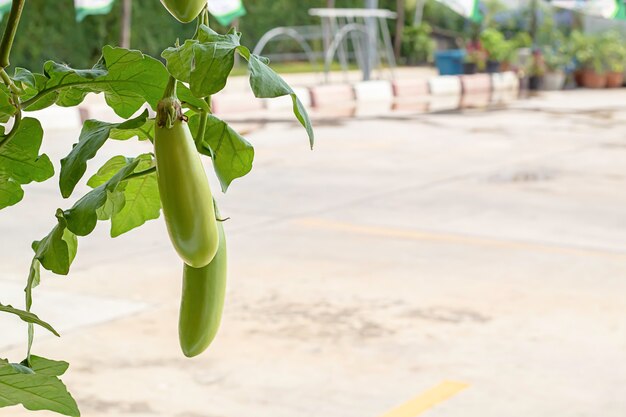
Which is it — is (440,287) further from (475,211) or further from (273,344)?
(475,211)

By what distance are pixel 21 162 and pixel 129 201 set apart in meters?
0.09

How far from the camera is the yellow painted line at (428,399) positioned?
3.62m

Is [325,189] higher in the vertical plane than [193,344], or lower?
lower

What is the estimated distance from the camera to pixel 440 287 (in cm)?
515

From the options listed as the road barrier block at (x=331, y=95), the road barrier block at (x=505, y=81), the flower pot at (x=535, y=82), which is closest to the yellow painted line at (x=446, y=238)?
the road barrier block at (x=331, y=95)

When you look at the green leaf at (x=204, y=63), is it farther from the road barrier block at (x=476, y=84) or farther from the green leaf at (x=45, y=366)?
the road barrier block at (x=476, y=84)

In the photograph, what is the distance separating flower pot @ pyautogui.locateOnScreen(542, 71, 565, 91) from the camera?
63.8ft

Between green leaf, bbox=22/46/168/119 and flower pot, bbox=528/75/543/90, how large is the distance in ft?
62.9

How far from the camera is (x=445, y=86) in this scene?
60.1 ft

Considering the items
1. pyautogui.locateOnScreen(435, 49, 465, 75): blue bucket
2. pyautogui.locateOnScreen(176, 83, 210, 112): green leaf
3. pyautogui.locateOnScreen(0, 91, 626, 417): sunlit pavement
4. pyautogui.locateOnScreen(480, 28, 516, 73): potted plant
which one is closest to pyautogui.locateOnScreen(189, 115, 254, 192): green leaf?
pyautogui.locateOnScreen(176, 83, 210, 112): green leaf

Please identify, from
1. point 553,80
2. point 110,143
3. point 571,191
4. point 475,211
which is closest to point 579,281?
point 475,211

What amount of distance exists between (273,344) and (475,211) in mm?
2997

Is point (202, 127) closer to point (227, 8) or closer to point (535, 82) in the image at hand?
point (227, 8)

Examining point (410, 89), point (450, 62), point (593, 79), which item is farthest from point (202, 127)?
point (450, 62)
